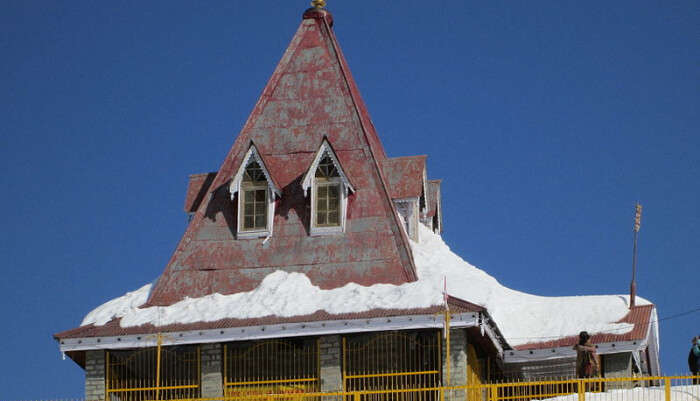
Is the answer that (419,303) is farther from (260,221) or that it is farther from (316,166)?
(260,221)

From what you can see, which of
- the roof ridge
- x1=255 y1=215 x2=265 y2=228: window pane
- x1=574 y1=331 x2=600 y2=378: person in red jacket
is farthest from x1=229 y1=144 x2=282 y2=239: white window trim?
x1=574 y1=331 x2=600 y2=378: person in red jacket

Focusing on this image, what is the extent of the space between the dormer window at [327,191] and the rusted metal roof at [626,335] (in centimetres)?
560

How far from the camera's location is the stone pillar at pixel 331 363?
37719 mm

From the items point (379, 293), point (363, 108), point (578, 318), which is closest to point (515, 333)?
point (578, 318)

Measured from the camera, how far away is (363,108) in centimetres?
4559

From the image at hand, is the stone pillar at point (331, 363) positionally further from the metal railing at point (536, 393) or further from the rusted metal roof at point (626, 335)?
the rusted metal roof at point (626, 335)

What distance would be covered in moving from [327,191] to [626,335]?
8150mm

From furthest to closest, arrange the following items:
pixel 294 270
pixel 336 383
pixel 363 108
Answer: pixel 363 108
pixel 294 270
pixel 336 383

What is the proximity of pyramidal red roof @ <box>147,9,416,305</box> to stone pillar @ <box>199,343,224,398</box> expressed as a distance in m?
2.15

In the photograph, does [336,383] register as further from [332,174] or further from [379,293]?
[332,174]

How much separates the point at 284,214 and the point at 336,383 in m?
5.56

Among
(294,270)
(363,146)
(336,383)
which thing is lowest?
(336,383)

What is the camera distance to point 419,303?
3784 centimetres

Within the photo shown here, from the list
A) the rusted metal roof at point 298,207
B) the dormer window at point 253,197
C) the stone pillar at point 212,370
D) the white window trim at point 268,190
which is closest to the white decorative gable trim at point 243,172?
the white window trim at point 268,190
